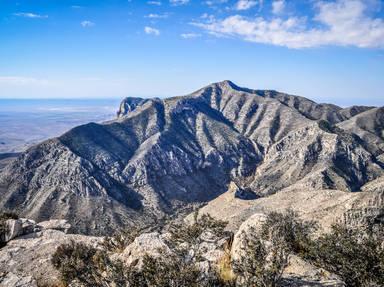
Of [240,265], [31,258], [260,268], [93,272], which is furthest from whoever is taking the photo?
[31,258]

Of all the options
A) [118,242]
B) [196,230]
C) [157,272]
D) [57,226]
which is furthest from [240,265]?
[57,226]

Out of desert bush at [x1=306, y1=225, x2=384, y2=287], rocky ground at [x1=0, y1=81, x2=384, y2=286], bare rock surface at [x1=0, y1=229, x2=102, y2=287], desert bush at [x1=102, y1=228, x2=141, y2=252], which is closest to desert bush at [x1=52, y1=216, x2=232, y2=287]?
desert bush at [x1=306, y1=225, x2=384, y2=287]

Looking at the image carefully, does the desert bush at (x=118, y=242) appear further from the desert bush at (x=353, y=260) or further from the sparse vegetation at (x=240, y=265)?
the desert bush at (x=353, y=260)

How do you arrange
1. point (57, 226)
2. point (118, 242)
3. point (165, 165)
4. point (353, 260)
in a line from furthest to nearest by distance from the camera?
point (165, 165)
point (57, 226)
point (118, 242)
point (353, 260)

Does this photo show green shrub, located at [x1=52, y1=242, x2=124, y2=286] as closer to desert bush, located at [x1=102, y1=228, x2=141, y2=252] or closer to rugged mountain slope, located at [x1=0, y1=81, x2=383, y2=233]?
desert bush, located at [x1=102, y1=228, x2=141, y2=252]

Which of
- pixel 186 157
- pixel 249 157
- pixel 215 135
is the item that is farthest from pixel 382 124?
pixel 186 157

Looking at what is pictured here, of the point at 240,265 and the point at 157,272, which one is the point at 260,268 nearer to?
the point at 240,265
